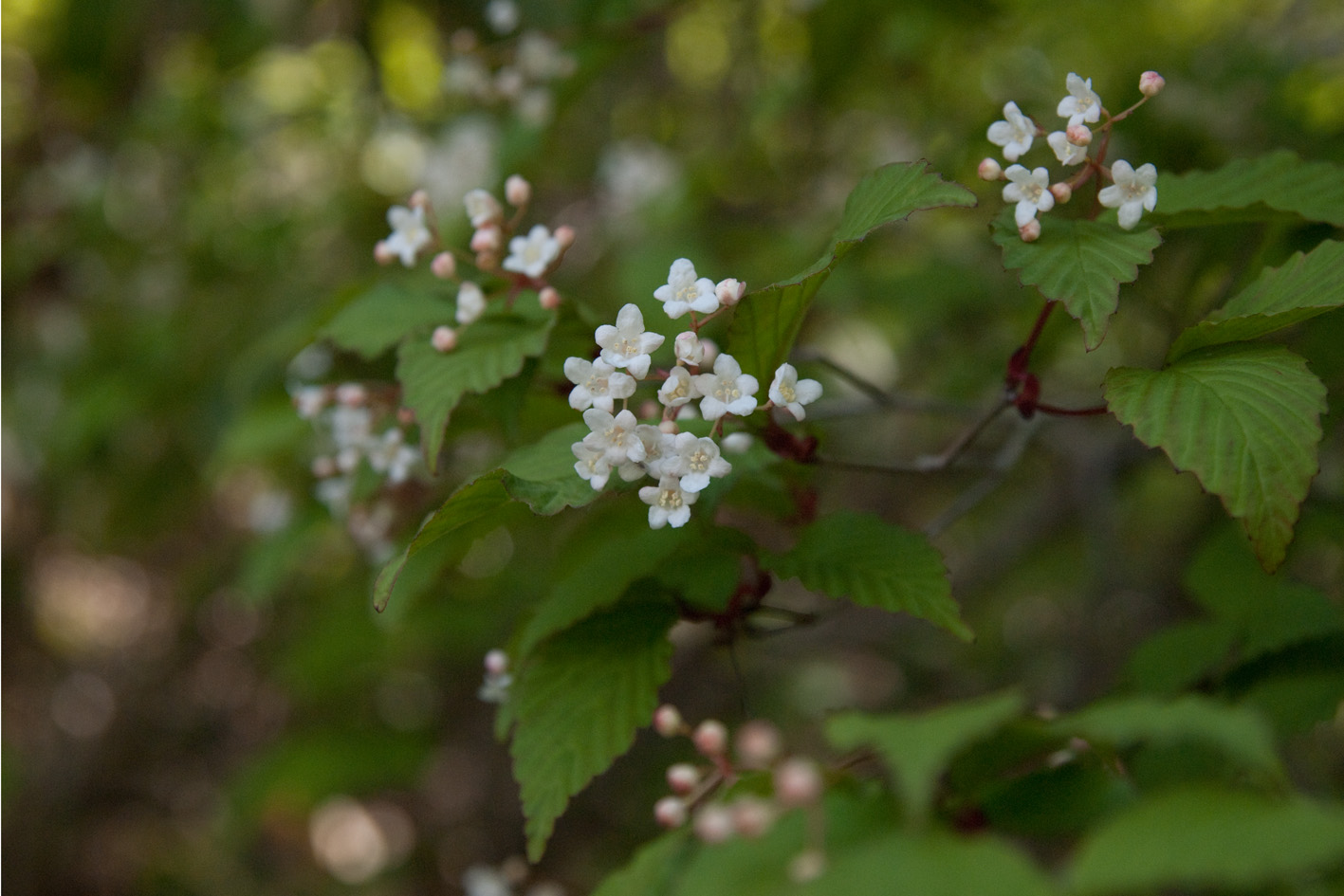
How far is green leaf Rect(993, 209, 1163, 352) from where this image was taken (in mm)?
1213

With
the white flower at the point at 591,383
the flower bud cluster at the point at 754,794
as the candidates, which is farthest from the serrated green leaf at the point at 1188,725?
the white flower at the point at 591,383

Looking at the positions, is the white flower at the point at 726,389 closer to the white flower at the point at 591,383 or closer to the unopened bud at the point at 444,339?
the white flower at the point at 591,383

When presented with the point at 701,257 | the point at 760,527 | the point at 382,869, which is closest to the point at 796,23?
the point at 701,257

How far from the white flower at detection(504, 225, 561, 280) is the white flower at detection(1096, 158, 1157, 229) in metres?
0.82

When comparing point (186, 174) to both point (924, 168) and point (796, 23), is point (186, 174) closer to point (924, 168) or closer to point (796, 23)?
point (796, 23)

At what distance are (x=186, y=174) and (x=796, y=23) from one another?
261cm

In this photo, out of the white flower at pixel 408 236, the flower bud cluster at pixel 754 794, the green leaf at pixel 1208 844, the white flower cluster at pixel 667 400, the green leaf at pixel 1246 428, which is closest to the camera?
the green leaf at pixel 1208 844

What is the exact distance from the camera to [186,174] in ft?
14.0

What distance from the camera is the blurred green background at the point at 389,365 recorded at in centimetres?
281

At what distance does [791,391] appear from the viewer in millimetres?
1351

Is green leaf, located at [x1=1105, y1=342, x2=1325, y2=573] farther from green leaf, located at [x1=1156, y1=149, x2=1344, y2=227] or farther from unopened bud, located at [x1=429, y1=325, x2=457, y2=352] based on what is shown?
unopened bud, located at [x1=429, y1=325, x2=457, y2=352]

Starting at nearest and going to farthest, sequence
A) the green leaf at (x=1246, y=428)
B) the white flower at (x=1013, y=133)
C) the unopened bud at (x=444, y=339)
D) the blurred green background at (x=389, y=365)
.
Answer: the green leaf at (x=1246, y=428) → the white flower at (x=1013, y=133) → the unopened bud at (x=444, y=339) → the blurred green background at (x=389, y=365)

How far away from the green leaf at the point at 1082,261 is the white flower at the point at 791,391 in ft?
0.97

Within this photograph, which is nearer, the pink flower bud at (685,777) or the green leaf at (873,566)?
the pink flower bud at (685,777)
